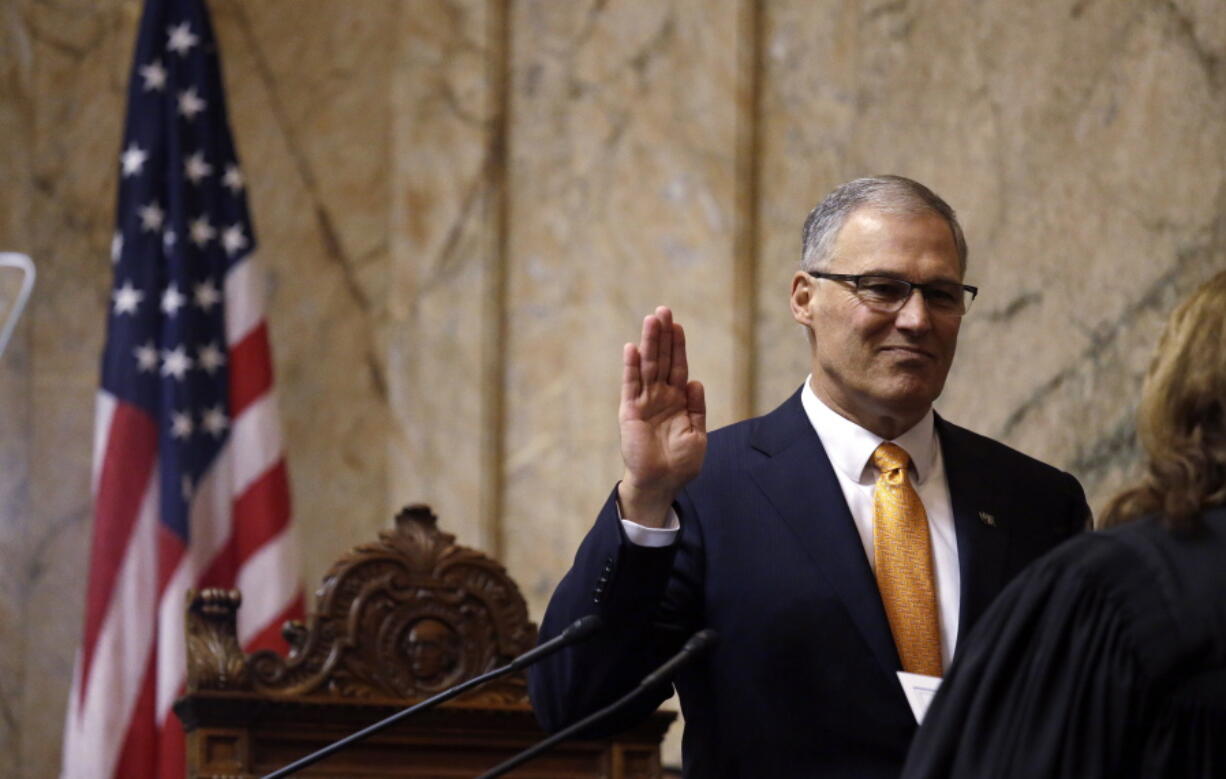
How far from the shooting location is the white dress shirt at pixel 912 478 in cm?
307

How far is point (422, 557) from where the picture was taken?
4.13 metres

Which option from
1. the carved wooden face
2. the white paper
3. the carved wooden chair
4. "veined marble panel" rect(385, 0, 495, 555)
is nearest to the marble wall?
"veined marble panel" rect(385, 0, 495, 555)

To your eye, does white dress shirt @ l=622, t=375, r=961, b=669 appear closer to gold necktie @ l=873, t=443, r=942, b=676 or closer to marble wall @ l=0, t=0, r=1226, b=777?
gold necktie @ l=873, t=443, r=942, b=676

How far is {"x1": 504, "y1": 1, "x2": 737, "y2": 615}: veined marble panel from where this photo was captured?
6.14 meters

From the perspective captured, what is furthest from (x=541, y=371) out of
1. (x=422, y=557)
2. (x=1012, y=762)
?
(x=1012, y=762)

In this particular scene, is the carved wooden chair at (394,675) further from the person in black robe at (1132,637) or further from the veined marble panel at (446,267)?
the veined marble panel at (446,267)

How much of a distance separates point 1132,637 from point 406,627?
229 centimetres

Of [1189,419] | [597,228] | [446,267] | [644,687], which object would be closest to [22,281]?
[446,267]

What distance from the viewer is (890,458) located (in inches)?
125

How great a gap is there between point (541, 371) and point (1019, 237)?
7.49 ft

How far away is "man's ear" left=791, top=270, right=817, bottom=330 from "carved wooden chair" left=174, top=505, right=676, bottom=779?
3.86ft

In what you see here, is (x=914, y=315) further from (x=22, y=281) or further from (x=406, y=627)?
(x=22, y=281)

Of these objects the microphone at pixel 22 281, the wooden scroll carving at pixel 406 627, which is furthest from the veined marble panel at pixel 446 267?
the wooden scroll carving at pixel 406 627

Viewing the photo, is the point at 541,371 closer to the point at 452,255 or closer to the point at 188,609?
the point at 452,255
